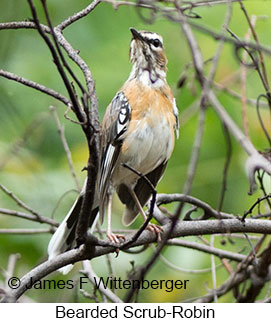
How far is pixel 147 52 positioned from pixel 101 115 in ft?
4.26

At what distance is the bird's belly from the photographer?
318 cm

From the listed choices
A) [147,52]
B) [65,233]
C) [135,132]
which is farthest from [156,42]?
[65,233]

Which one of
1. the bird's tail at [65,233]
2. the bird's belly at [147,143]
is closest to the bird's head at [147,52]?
the bird's belly at [147,143]

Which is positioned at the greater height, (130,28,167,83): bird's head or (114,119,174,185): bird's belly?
(130,28,167,83): bird's head

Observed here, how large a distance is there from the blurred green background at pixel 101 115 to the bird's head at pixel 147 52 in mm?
418

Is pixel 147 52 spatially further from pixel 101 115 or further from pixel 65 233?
pixel 101 115

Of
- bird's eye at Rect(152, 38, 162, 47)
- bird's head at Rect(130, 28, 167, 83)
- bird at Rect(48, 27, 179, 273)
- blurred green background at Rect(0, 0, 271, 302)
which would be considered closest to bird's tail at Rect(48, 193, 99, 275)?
bird at Rect(48, 27, 179, 273)

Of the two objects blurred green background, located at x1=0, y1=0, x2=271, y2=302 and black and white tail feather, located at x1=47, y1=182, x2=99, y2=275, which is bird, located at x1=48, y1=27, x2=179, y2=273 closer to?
black and white tail feather, located at x1=47, y1=182, x2=99, y2=275

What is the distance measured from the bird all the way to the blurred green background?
0.48m

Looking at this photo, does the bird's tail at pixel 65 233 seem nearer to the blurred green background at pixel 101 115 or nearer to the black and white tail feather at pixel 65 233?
the black and white tail feather at pixel 65 233

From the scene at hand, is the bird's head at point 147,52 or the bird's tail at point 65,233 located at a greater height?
the bird's head at point 147,52

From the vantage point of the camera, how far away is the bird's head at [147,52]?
3203 millimetres

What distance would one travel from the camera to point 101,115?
4473mm
